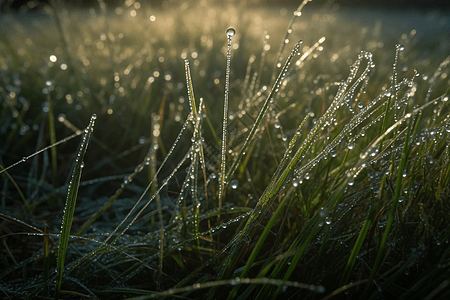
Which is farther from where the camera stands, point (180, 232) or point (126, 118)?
point (126, 118)

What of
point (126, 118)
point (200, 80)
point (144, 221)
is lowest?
point (144, 221)

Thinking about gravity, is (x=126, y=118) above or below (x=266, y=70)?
below

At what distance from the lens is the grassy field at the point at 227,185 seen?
1.69ft

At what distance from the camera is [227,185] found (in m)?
0.69

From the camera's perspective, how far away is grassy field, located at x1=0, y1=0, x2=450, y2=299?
1.69 ft

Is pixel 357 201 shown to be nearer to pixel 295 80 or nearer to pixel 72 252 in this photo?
pixel 72 252

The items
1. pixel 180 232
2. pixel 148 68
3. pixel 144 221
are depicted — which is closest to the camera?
pixel 180 232

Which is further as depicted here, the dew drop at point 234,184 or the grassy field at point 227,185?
the dew drop at point 234,184

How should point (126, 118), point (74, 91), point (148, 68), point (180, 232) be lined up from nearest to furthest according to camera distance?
point (180, 232), point (126, 118), point (74, 91), point (148, 68)

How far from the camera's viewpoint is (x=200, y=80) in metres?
1.55

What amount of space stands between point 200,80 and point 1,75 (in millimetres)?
949

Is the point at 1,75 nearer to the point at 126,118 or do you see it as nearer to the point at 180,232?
the point at 126,118

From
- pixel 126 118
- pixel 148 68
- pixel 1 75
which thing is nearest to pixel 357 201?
pixel 126 118

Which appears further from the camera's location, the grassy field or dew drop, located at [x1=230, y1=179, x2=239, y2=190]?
dew drop, located at [x1=230, y1=179, x2=239, y2=190]
